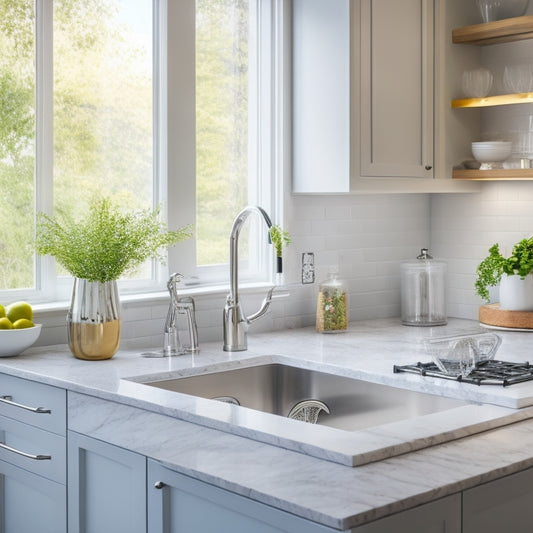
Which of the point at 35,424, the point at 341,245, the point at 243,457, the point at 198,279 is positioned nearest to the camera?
the point at 243,457

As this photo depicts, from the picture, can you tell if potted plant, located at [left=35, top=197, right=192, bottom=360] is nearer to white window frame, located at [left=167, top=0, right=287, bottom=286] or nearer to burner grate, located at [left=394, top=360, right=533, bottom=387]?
white window frame, located at [left=167, top=0, right=287, bottom=286]

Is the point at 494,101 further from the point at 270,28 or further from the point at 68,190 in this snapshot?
the point at 68,190

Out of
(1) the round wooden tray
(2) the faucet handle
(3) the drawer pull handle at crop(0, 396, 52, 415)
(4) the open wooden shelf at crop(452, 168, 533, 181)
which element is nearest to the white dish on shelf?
(4) the open wooden shelf at crop(452, 168, 533, 181)

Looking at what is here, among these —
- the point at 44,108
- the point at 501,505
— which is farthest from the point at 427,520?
the point at 44,108

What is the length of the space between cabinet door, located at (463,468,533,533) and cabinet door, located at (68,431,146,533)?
783 millimetres

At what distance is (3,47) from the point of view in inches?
120

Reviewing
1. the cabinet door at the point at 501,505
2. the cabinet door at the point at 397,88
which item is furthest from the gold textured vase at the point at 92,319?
the cabinet door at the point at 501,505

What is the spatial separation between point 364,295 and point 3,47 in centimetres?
187

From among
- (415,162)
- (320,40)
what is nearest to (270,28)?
(320,40)

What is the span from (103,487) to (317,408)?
0.85 meters

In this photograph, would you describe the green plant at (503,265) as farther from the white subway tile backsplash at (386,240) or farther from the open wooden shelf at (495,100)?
the open wooden shelf at (495,100)

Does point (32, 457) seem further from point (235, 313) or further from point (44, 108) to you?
point (44, 108)

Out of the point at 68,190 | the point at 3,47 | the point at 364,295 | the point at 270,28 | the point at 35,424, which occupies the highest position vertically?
the point at 270,28

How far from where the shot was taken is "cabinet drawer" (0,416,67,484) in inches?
102
